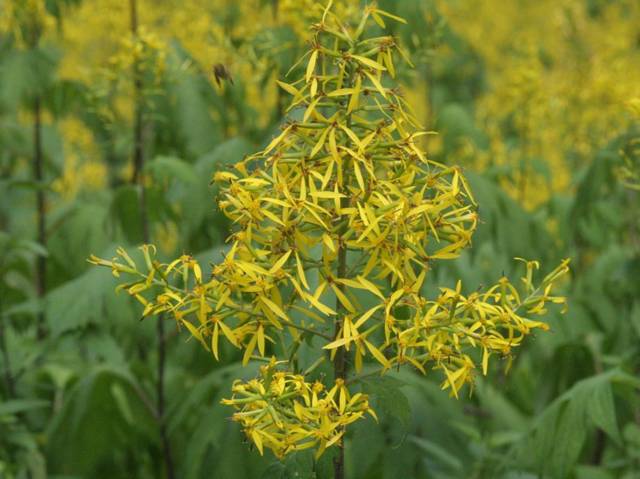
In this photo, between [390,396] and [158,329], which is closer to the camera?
[390,396]

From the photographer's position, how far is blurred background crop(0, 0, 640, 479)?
4.39 metres

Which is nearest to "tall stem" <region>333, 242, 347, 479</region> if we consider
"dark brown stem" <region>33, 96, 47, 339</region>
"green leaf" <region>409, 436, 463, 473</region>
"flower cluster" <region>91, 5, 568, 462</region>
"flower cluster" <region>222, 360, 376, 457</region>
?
"flower cluster" <region>91, 5, 568, 462</region>

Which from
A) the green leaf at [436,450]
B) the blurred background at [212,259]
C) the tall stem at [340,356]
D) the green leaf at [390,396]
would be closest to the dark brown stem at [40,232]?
the blurred background at [212,259]

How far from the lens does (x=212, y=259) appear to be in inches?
174

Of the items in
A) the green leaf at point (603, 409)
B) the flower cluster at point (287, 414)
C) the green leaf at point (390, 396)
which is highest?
the flower cluster at point (287, 414)

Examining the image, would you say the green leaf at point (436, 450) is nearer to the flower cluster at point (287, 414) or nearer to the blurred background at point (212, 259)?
the blurred background at point (212, 259)

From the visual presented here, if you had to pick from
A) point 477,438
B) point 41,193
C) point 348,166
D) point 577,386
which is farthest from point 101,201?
point 348,166

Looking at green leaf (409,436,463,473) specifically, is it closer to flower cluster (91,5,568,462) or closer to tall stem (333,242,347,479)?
tall stem (333,242,347,479)

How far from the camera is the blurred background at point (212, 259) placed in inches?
173

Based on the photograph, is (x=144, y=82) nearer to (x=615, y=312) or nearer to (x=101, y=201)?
(x=101, y=201)

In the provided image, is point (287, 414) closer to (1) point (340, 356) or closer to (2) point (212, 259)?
(1) point (340, 356)

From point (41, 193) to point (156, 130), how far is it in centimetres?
73

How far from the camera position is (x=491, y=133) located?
782 centimetres

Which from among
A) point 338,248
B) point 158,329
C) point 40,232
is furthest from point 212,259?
point 338,248
